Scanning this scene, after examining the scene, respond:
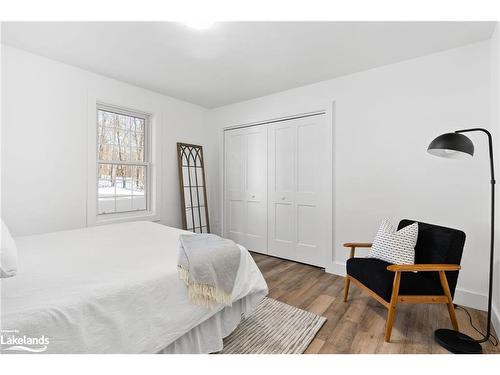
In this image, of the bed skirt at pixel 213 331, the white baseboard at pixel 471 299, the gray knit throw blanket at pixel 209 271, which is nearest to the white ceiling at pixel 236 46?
the gray knit throw blanket at pixel 209 271

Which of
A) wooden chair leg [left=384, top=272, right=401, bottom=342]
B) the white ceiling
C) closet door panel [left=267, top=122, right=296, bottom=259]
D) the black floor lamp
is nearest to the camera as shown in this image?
the black floor lamp

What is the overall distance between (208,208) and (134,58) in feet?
9.04

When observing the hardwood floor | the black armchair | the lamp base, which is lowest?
the hardwood floor

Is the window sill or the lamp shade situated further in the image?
the window sill

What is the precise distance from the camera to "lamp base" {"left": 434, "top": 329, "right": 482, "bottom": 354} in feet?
5.50

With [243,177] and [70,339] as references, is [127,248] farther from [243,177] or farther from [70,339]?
[243,177]

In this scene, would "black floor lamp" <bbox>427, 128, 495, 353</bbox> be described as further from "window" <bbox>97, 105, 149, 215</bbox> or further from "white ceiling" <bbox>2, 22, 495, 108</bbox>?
"window" <bbox>97, 105, 149, 215</bbox>

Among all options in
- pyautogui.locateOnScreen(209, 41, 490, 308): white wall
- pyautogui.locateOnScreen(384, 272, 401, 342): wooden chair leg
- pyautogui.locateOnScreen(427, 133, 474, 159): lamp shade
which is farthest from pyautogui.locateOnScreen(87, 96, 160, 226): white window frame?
pyautogui.locateOnScreen(427, 133, 474, 159): lamp shade

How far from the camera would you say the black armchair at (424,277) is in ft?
5.99

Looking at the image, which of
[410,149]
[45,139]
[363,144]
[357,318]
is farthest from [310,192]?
[45,139]

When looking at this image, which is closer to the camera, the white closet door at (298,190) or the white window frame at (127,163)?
the white window frame at (127,163)

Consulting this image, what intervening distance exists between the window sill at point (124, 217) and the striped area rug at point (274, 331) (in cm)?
223

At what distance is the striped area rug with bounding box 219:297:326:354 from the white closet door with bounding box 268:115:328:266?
132 cm

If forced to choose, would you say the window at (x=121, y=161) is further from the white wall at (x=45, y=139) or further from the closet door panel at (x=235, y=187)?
the closet door panel at (x=235, y=187)
